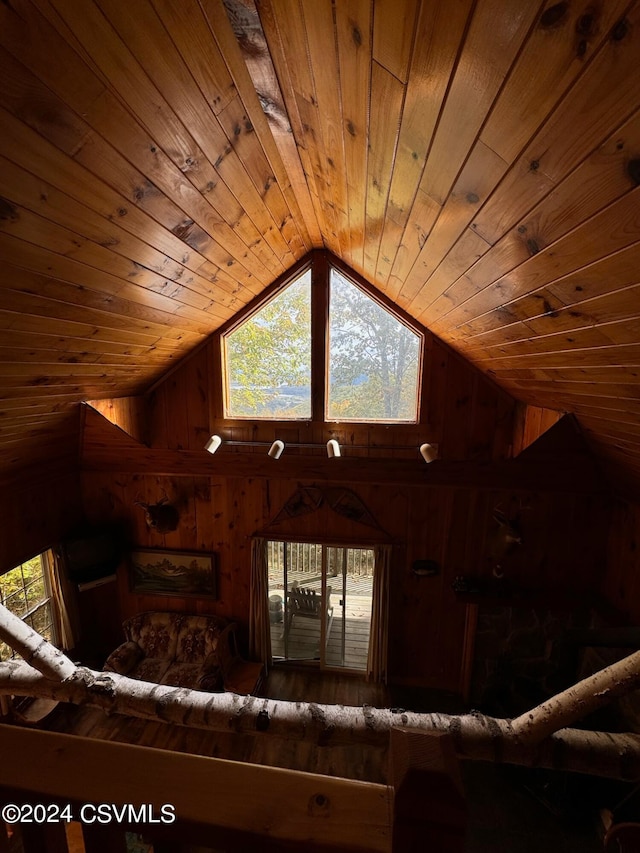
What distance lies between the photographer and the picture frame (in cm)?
439

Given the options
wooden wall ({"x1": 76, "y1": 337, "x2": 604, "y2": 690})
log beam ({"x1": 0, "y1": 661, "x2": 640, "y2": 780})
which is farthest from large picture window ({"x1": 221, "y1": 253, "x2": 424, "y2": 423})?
log beam ({"x1": 0, "y1": 661, "x2": 640, "y2": 780})

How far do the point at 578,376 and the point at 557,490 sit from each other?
2194mm

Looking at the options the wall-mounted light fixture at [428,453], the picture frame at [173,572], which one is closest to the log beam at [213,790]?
the wall-mounted light fixture at [428,453]

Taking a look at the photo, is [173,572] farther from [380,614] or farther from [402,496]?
[402,496]

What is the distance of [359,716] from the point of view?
1.61m

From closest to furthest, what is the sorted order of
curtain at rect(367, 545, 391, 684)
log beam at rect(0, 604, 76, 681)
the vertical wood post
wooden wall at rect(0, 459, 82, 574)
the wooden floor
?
the vertical wood post → log beam at rect(0, 604, 76, 681) → the wooden floor → wooden wall at rect(0, 459, 82, 574) → curtain at rect(367, 545, 391, 684)

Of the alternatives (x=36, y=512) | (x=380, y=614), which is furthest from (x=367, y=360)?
(x=36, y=512)

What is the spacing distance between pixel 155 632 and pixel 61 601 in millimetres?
1083

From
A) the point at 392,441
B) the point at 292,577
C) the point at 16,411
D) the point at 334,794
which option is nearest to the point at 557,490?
the point at 392,441

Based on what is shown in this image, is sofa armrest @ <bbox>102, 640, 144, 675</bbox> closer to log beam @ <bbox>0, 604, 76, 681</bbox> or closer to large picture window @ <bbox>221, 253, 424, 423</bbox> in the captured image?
log beam @ <bbox>0, 604, 76, 681</bbox>

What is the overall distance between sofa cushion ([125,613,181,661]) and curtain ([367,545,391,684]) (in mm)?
2249

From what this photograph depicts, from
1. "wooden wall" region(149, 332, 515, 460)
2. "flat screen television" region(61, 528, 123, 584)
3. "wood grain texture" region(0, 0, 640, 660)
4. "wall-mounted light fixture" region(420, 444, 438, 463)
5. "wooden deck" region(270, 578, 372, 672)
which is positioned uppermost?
"wood grain texture" region(0, 0, 640, 660)

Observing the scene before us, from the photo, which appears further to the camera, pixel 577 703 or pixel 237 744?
pixel 237 744

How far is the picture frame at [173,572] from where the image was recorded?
4.39 meters
